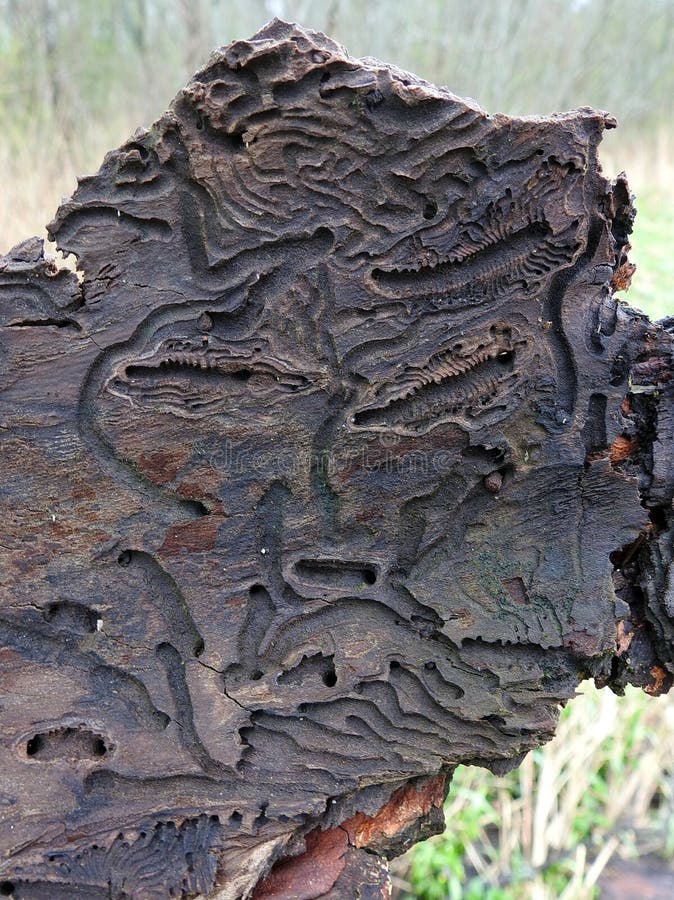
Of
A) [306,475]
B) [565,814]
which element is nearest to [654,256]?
[565,814]

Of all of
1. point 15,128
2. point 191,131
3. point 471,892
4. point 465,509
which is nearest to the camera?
point 191,131

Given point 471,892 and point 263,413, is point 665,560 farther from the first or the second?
point 471,892

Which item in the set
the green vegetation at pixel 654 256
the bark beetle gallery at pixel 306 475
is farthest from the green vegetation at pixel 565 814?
the green vegetation at pixel 654 256

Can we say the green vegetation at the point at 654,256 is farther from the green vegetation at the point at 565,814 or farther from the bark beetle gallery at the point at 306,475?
the bark beetle gallery at the point at 306,475

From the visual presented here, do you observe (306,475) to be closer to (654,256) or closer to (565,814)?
(565,814)

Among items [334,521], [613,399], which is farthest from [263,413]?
[613,399]

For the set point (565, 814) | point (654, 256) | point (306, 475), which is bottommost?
point (565, 814)

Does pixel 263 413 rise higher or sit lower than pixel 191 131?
lower

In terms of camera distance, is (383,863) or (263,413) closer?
(263,413)

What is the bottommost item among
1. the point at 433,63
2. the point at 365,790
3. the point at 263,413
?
the point at 365,790
